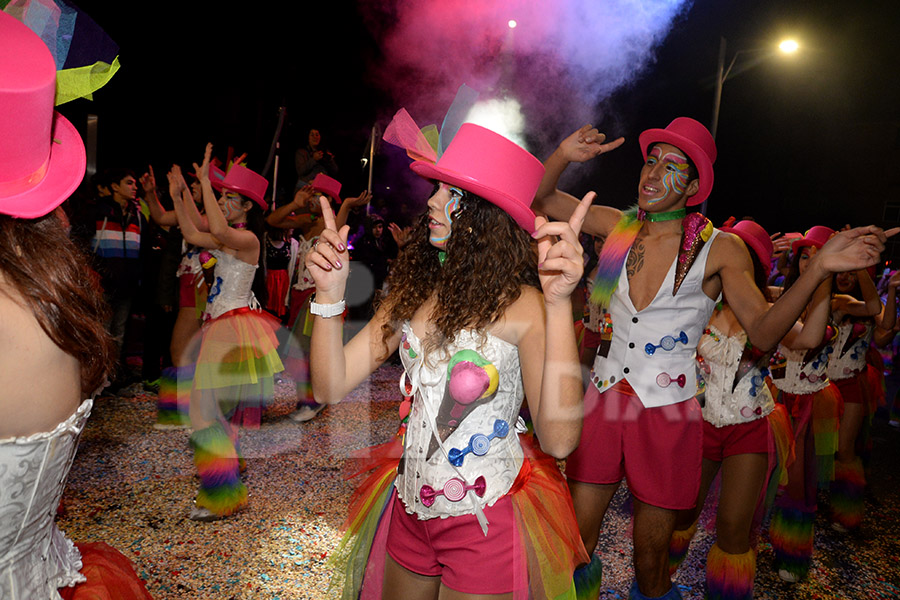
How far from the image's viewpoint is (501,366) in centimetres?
175

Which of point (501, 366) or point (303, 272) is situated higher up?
point (501, 366)

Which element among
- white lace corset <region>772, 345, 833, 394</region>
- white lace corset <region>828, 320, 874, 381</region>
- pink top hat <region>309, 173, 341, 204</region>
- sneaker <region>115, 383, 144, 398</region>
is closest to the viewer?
white lace corset <region>772, 345, 833, 394</region>

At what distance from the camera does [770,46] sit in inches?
297

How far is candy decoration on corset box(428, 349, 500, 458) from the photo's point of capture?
169 cm

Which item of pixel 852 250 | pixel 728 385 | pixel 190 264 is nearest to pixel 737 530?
pixel 728 385

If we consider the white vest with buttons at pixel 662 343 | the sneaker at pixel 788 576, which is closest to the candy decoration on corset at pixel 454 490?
the white vest with buttons at pixel 662 343

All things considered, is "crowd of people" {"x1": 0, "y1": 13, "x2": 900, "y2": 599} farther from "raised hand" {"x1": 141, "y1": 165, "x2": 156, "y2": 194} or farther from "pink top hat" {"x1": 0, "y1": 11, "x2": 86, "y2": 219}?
"raised hand" {"x1": 141, "y1": 165, "x2": 156, "y2": 194}

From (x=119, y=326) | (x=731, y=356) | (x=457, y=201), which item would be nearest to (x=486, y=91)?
(x=119, y=326)

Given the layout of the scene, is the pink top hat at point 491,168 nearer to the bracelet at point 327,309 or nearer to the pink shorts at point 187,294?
the bracelet at point 327,309

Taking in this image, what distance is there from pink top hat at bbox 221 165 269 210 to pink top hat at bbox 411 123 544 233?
9.73 ft

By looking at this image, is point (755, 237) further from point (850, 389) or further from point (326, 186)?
point (326, 186)

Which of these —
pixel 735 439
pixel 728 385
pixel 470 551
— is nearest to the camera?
pixel 470 551

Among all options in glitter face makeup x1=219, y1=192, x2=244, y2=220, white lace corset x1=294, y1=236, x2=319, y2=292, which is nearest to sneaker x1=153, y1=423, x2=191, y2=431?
white lace corset x1=294, y1=236, x2=319, y2=292

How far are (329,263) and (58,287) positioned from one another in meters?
0.73
